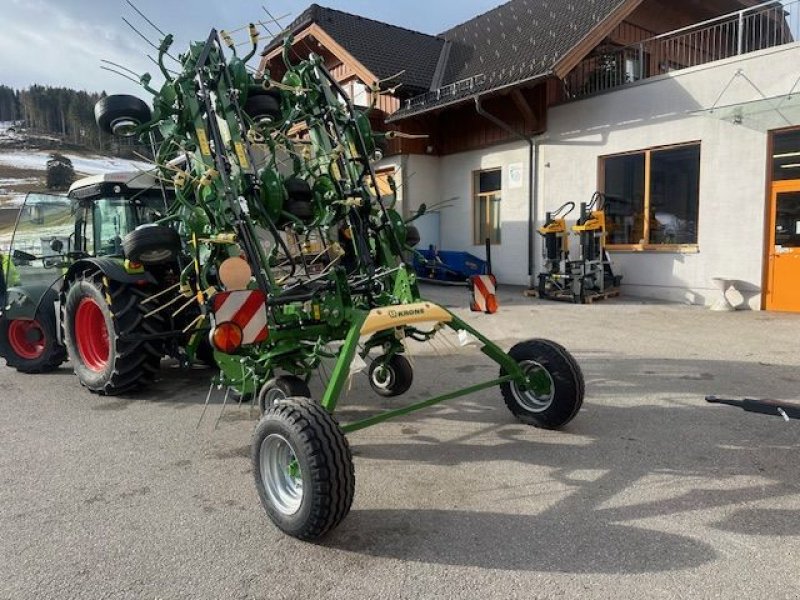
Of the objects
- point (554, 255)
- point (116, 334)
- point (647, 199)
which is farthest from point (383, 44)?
point (116, 334)

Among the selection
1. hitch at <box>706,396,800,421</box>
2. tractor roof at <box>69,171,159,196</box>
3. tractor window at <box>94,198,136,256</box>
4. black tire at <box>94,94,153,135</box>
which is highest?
black tire at <box>94,94,153,135</box>

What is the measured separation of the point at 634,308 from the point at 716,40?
7.34 metres

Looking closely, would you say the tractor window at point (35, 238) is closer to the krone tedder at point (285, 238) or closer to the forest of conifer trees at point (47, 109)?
the krone tedder at point (285, 238)

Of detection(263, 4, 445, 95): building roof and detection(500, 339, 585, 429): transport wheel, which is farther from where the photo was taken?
detection(263, 4, 445, 95): building roof

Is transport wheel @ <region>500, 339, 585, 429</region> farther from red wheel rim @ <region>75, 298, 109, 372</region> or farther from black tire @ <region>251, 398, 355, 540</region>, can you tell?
red wheel rim @ <region>75, 298, 109, 372</region>

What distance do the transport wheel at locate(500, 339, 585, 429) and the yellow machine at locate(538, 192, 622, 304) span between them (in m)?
7.30

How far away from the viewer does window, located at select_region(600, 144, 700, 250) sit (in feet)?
37.1

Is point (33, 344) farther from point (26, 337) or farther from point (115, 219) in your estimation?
point (115, 219)

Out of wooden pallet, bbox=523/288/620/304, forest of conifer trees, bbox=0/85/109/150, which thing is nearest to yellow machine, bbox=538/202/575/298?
wooden pallet, bbox=523/288/620/304

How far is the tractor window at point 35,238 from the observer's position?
693 centimetres

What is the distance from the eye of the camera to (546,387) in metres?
4.38

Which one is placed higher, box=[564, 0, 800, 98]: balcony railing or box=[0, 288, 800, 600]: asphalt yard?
box=[564, 0, 800, 98]: balcony railing

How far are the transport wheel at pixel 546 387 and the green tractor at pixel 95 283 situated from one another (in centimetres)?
284

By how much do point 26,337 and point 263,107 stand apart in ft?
14.9
